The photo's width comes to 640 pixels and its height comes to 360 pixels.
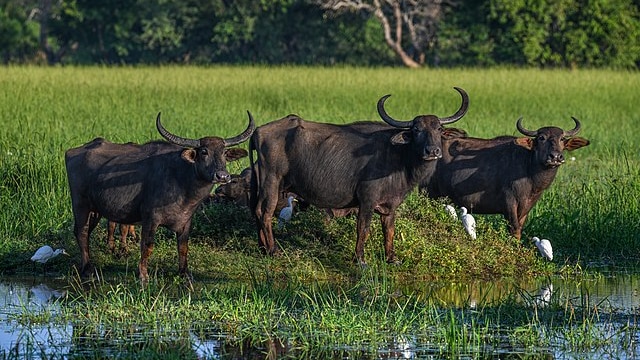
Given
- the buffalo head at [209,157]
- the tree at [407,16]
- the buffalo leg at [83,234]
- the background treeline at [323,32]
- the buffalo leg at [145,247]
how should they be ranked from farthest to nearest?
the tree at [407,16], the background treeline at [323,32], the buffalo leg at [83,234], the buffalo leg at [145,247], the buffalo head at [209,157]

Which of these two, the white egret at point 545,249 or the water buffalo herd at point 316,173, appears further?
the white egret at point 545,249

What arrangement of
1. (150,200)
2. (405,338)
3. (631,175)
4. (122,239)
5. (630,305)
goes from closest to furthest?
(405,338)
(630,305)
(150,200)
(122,239)
(631,175)

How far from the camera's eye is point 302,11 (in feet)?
150

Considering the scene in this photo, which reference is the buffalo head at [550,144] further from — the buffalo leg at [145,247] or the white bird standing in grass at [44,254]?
the white bird standing in grass at [44,254]

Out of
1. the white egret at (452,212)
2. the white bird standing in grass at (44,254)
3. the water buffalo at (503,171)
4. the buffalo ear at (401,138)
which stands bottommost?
the white bird standing in grass at (44,254)

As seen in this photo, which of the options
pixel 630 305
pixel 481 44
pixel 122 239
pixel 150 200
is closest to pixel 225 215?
pixel 122 239

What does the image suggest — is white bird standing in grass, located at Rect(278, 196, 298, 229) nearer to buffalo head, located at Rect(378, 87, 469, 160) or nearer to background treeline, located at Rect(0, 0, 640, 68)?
buffalo head, located at Rect(378, 87, 469, 160)

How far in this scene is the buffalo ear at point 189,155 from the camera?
9.12 m

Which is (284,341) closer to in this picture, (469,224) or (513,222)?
(469,224)

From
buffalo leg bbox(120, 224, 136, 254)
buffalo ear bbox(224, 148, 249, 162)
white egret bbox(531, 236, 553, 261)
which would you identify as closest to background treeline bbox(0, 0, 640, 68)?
white egret bbox(531, 236, 553, 261)

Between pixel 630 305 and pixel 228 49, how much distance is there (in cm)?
3934

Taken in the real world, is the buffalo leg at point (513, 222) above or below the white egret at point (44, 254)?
above

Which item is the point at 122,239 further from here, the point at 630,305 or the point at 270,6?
the point at 270,6

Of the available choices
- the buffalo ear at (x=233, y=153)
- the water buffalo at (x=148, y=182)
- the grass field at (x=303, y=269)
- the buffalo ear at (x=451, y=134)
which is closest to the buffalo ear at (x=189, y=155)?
the water buffalo at (x=148, y=182)
